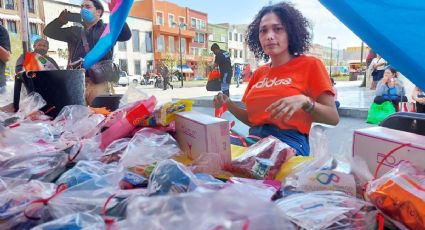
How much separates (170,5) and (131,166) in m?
31.2

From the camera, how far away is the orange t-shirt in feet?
4.42

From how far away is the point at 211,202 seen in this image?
35cm

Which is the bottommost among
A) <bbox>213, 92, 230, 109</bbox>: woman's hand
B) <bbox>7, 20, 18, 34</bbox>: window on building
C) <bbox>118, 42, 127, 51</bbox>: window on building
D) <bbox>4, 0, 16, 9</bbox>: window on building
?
<bbox>213, 92, 230, 109</bbox>: woman's hand

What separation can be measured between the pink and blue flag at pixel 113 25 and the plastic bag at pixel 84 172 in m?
1.08

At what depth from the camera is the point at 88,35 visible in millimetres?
2227

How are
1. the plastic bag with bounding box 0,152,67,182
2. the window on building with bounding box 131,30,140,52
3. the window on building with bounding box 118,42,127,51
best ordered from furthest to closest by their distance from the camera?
the window on building with bounding box 131,30,140,52, the window on building with bounding box 118,42,127,51, the plastic bag with bounding box 0,152,67,182

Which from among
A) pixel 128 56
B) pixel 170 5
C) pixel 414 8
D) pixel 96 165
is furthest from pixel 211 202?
pixel 170 5

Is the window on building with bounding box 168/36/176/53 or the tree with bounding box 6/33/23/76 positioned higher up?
the window on building with bounding box 168/36/176/53

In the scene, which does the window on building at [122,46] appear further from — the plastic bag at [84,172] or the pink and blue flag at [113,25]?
the plastic bag at [84,172]

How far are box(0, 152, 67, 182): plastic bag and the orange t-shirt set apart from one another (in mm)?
824

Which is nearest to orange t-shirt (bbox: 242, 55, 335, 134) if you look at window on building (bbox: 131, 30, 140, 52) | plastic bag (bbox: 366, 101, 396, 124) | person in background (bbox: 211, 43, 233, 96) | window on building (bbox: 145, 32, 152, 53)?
plastic bag (bbox: 366, 101, 396, 124)

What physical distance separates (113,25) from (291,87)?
0.96 metres

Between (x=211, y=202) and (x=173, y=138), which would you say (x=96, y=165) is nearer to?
(x=173, y=138)

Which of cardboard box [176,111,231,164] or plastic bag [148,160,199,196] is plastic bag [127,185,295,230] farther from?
cardboard box [176,111,231,164]
